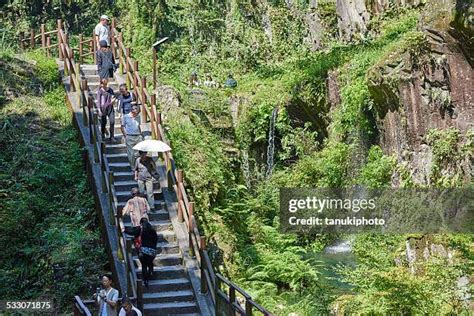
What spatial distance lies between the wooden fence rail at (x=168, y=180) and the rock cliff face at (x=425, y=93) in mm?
8321

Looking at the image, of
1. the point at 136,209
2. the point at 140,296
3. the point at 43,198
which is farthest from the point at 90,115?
the point at 140,296

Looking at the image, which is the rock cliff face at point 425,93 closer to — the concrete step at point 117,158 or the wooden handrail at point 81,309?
the concrete step at point 117,158

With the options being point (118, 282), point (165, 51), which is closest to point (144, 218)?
point (118, 282)

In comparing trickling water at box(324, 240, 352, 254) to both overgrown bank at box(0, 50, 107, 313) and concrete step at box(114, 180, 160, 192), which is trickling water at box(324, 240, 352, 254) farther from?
overgrown bank at box(0, 50, 107, 313)

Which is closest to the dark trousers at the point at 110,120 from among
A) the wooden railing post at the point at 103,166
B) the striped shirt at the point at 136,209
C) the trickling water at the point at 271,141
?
the wooden railing post at the point at 103,166

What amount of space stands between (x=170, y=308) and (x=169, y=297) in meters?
0.30

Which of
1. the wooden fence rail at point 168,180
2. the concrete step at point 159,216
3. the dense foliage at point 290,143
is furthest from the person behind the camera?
the dense foliage at point 290,143

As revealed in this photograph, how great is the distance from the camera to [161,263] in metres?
15.9

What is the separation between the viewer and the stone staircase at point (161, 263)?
49.1 feet

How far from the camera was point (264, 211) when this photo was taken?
79.2 ft

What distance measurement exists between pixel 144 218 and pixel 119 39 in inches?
358

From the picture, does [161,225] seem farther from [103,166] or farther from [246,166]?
[246,166]

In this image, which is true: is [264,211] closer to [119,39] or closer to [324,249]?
[324,249]

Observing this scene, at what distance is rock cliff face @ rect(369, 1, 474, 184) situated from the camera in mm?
23391
